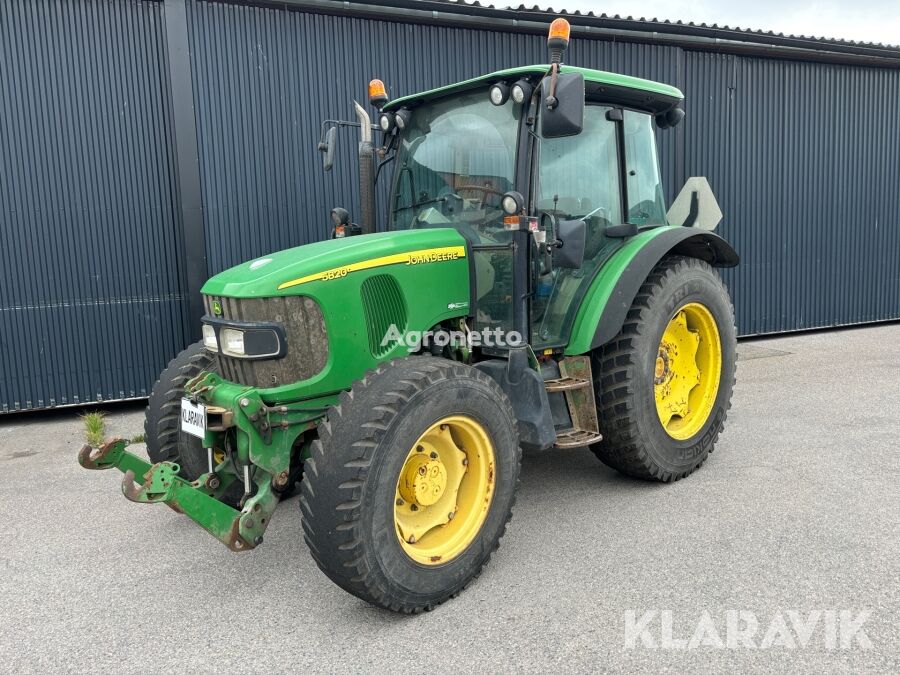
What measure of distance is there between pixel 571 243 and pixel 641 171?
47.2 inches

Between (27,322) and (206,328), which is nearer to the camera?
(206,328)

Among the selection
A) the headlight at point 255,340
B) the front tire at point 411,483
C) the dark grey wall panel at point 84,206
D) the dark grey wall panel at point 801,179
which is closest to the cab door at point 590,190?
the front tire at point 411,483

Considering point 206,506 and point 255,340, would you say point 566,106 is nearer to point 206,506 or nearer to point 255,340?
point 255,340

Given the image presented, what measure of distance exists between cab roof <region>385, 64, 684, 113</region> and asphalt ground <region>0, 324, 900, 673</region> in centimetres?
229

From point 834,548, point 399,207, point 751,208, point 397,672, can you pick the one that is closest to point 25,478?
point 399,207

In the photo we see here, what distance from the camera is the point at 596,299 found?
11.8 ft

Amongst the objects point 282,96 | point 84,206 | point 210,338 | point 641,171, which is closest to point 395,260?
point 210,338

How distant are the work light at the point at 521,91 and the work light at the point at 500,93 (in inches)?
2.0

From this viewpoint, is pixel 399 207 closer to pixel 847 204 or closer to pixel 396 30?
pixel 396 30

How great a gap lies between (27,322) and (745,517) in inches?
234

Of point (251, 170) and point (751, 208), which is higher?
point (251, 170)

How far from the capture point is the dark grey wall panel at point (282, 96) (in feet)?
19.4

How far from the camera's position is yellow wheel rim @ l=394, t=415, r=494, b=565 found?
111 inches

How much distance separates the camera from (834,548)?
3045 mm
